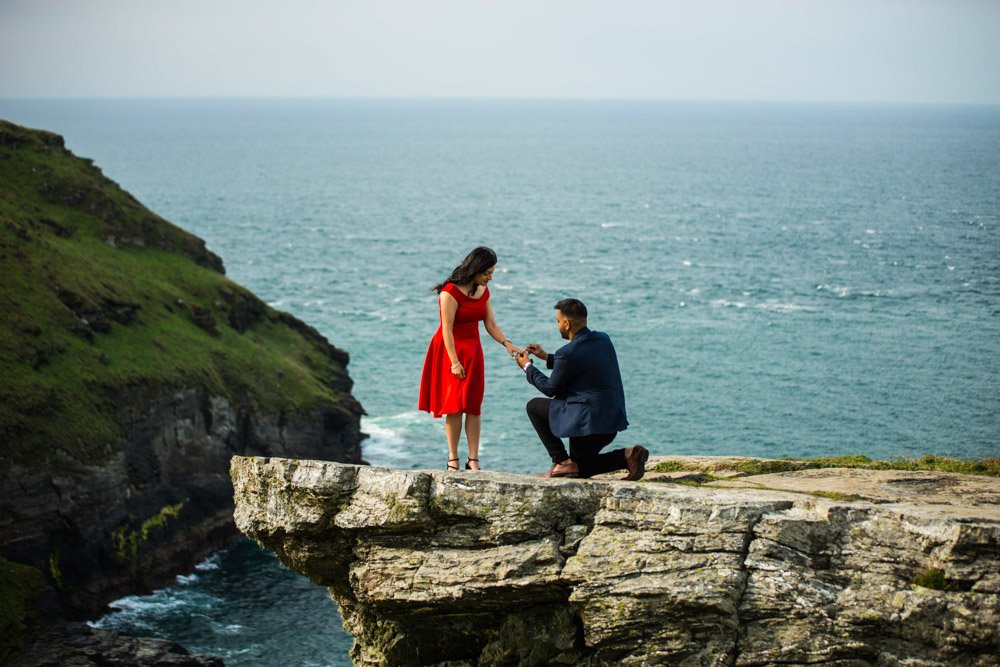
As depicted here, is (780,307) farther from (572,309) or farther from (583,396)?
(572,309)

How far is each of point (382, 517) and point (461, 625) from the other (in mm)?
2774

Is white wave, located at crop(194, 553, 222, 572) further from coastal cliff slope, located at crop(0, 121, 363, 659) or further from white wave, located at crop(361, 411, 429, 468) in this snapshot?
white wave, located at crop(361, 411, 429, 468)

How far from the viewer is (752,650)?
56.5 ft

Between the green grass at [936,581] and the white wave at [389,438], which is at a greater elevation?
the green grass at [936,581]

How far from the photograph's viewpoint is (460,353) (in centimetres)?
2103

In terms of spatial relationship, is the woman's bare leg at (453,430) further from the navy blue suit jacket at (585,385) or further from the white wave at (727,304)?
the white wave at (727,304)

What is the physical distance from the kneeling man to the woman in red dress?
1.24 m

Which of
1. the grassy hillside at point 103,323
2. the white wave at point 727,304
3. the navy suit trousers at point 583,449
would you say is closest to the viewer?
the navy suit trousers at point 583,449

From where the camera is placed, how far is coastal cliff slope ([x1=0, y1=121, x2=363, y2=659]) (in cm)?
5053

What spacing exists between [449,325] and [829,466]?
30.3 ft

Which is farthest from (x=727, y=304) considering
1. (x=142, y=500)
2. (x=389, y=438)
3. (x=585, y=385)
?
(x=585, y=385)

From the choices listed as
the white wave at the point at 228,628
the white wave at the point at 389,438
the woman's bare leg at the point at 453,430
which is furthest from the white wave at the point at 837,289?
the woman's bare leg at the point at 453,430

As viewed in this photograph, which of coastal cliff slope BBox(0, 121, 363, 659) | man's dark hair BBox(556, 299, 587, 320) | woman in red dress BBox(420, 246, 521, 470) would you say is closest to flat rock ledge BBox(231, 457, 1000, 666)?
woman in red dress BBox(420, 246, 521, 470)

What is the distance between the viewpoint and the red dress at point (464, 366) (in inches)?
823
